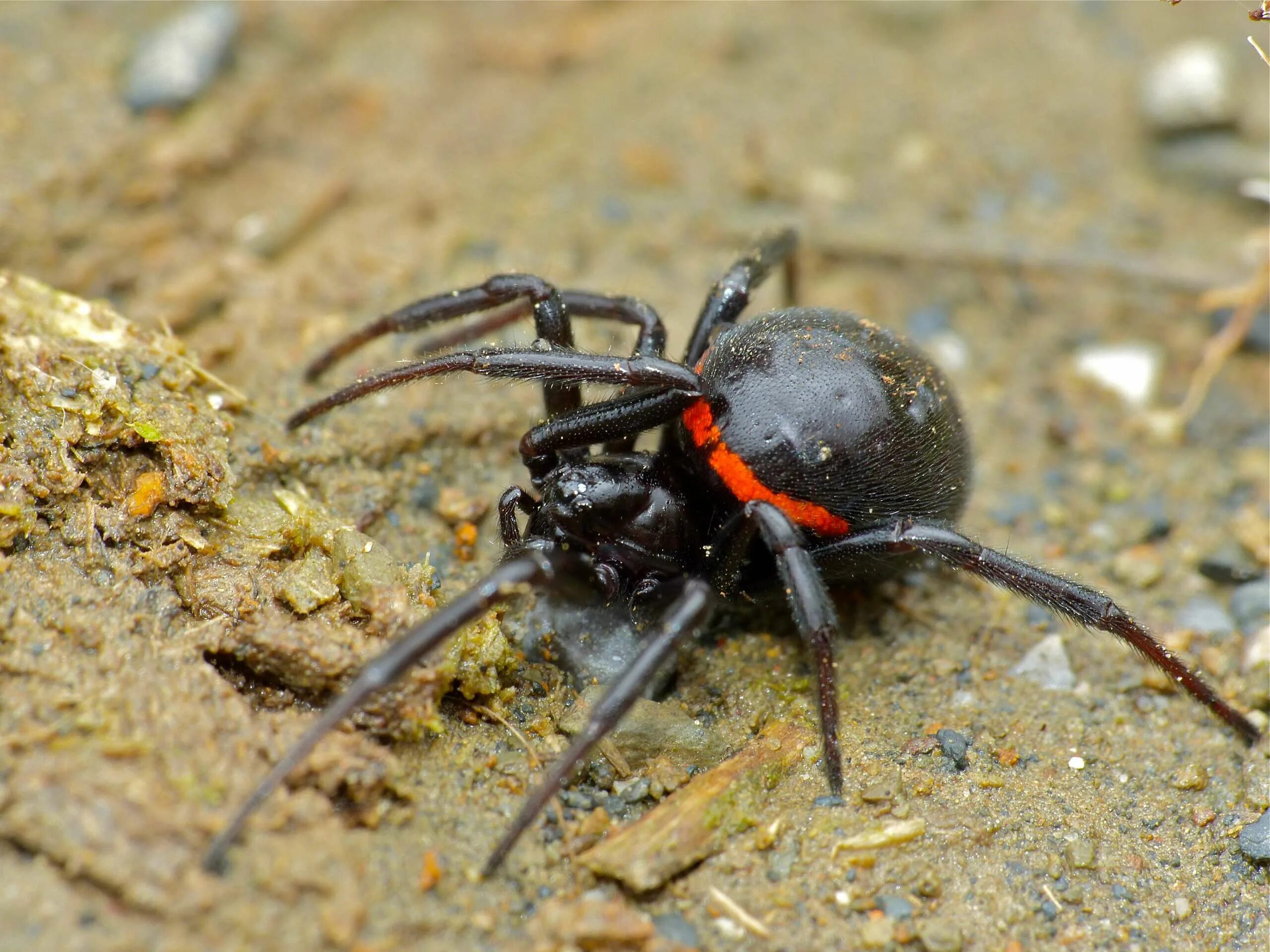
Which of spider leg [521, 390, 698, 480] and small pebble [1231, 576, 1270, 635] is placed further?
small pebble [1231, 576, 1270, 635]

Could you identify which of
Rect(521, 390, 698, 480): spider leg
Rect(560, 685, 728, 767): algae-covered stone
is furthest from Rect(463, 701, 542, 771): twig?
Rect(521, 390, 698, 480): spider leg

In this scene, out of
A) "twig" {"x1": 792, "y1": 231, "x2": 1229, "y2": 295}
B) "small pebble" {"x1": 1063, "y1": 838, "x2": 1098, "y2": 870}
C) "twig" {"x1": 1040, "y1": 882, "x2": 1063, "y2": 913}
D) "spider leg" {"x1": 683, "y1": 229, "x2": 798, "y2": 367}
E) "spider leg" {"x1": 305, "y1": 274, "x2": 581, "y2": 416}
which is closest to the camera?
"twig" {"x1": 1040, "y1": 882, "x2": 1063, "y2": 913}

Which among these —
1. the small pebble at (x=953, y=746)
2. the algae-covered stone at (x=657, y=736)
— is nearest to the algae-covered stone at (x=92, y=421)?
the algae-covered stone at (x=657, y=736)

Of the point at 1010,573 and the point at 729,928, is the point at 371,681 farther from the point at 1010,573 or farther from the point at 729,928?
the point at 1010,573

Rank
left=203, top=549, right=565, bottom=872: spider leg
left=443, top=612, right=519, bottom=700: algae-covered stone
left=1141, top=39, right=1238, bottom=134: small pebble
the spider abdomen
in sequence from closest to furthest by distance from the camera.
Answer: left=203, top=549, right=565, bottom=872: spider leg → left=443, top=612, right=519, bottom=700: algae-covered stone → the spider abdomen → left=1141, top=39, right=1238, bottom=134: small pebble

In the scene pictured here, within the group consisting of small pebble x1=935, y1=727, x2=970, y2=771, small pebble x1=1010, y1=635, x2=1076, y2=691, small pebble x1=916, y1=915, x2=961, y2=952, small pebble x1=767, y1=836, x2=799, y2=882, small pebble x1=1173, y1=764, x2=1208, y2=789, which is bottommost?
small pebble x1=1173, y1=764, x2=1208, y2=789

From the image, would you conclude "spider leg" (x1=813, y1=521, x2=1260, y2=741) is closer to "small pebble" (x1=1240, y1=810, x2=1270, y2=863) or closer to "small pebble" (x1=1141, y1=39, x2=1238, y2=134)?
"small pebble" (x1=1240, y1=810, x2=1270, y2=863)
